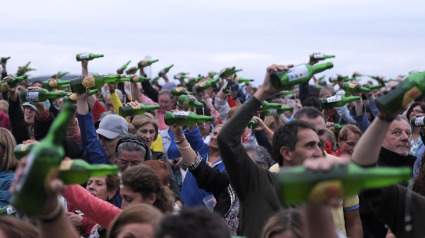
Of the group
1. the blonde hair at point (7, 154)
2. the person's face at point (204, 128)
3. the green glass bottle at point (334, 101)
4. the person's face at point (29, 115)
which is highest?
the green glass bottle at point (334, 101)

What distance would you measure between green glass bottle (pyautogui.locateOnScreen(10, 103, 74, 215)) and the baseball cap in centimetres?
332

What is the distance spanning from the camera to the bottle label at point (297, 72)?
2328 mm

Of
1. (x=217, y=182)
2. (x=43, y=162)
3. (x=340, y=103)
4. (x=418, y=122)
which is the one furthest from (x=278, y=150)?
(x=340, y=103)

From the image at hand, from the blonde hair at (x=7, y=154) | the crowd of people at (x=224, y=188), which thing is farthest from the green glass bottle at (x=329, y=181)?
the blonde hair at (x=7, y=154)

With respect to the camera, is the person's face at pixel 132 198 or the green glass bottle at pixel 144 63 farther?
the green glass bottle at pixel 144 63

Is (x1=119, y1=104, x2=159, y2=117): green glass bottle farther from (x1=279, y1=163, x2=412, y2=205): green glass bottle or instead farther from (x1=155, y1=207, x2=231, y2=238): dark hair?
(x1=279, y1=163, x2=412, y2=205): green glass bottle

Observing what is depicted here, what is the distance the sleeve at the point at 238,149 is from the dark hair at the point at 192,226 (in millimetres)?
787

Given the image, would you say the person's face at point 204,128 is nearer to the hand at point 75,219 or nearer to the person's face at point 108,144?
the person's face at point 108,144

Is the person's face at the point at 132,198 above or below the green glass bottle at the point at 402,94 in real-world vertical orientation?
below

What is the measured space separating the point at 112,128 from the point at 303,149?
250 centimetres

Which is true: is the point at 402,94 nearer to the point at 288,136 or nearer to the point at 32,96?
the point at 288,136

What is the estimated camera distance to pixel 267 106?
5715 mm

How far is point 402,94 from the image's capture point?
1.77 metres

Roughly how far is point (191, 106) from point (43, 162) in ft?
14.3
